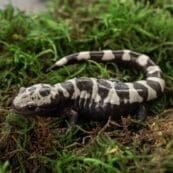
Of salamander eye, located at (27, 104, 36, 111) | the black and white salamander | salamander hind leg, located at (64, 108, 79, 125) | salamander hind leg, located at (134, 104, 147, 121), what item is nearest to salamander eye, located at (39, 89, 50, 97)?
the black and white salamander

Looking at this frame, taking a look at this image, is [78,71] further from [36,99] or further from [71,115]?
[36,99]

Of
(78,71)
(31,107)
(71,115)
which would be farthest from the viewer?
(78,71)

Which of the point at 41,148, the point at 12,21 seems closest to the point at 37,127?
the point at 41,148

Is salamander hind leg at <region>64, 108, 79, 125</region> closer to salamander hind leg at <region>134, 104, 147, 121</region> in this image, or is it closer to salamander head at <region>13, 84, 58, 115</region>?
salamander head at <region>13, 84, 58, 115</region>

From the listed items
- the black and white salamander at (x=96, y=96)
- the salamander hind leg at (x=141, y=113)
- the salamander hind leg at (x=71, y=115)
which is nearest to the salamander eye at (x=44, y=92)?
→ the black and white salamander at (x=96, y=96)

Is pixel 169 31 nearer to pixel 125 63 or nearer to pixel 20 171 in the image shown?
pixel 125 63

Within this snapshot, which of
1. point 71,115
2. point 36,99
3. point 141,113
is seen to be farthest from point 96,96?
point 36,99
